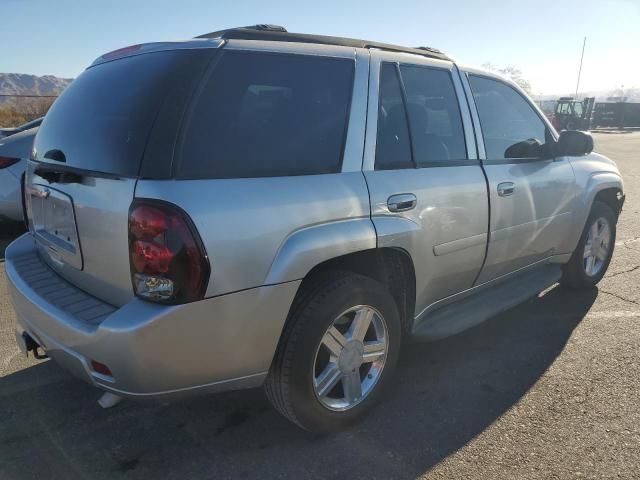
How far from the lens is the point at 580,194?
403cm

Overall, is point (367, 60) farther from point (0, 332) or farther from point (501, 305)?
point (0, 332)

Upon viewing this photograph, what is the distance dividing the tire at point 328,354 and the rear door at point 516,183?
41.1 inches

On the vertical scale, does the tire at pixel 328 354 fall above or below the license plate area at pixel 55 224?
below

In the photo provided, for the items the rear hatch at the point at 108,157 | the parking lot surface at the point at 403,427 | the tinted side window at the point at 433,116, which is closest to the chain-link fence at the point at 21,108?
the parking lot surface at the point at 403,427

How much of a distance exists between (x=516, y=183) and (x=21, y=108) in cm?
2059

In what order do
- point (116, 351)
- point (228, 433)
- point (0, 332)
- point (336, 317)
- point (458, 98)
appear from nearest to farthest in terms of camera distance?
point (116, 351) < point (336, 317) < point (228, 433) < point (458, 98) < point (0, 332)

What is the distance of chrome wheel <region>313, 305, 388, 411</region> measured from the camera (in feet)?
8.19

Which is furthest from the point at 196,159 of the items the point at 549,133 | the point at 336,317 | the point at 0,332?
the point at 549,133

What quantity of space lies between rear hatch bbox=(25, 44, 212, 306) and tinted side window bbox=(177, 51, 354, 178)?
94 millimetres

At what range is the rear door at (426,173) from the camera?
261cm

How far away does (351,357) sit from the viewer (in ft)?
8.47

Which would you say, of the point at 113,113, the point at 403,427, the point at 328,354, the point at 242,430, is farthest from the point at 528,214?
the point at 113,113

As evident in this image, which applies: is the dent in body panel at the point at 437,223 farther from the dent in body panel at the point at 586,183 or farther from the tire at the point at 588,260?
the tire at the point at 588,260

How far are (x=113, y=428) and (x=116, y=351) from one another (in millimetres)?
915
